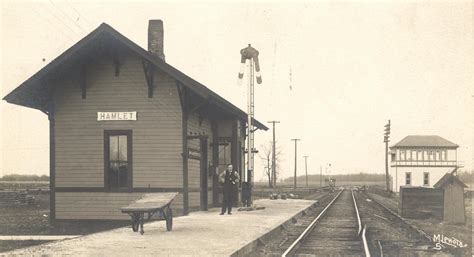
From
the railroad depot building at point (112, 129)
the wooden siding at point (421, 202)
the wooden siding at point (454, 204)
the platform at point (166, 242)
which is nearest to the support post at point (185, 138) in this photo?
the railroad depot building at point (112, 129)

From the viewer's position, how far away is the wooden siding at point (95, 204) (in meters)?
15.3

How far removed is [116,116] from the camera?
51.1 feet

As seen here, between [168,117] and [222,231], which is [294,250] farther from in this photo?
[168,117]

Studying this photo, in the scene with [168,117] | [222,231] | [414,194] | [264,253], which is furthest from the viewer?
[414,194]

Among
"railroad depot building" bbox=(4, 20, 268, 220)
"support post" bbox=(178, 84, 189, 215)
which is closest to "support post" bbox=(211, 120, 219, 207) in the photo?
"railroad depot building" bbox=(4, 20, 268, 220)

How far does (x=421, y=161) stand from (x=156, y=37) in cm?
5505

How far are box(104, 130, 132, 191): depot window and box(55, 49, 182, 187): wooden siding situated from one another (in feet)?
0.45

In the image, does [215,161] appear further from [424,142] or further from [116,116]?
[424,142]

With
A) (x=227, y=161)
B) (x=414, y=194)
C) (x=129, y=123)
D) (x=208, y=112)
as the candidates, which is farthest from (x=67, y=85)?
(x=414, y=194)

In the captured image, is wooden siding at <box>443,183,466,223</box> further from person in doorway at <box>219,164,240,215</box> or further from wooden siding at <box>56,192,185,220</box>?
wooden siding at <box>56,192,185,220</box>

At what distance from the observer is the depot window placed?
50.7ft

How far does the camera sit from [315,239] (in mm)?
11766

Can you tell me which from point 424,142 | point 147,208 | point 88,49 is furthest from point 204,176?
point 424,142

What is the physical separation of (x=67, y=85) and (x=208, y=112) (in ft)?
15.6
